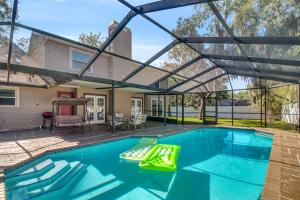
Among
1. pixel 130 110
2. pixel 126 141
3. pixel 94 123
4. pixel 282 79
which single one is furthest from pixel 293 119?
pixel 94 123

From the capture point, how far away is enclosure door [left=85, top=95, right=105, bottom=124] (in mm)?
13742

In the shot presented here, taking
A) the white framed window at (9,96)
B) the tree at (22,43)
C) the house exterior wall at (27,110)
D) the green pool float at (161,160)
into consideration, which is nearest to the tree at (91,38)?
the tree at (22,43)

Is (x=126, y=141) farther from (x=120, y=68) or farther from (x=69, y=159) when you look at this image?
(x=120, y=68)

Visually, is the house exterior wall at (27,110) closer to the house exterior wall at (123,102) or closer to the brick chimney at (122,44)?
the house exterior wall at (123,102)

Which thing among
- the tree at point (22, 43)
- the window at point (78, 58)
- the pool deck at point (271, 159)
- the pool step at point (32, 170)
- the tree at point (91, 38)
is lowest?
the pool step at point (32, 170)

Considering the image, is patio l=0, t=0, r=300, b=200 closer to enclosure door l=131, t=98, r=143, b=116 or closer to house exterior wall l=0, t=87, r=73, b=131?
house exterior wall l=0, t=87, r=73, b=131

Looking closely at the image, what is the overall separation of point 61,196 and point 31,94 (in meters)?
8.49

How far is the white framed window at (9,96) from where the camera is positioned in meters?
10.3

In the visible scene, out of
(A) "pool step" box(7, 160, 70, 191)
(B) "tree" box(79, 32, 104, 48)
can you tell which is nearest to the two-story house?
(A) "pool step" box(7, 160, 70, 191)

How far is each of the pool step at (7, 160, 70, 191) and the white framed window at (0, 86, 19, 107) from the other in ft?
20.6

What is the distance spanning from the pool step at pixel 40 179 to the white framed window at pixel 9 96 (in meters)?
6.28

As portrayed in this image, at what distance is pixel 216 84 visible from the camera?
16.4 metres

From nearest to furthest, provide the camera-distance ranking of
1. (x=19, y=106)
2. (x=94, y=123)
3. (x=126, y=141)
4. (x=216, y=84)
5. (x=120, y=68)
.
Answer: (x=126, y=141), (x=19, y=106), (x=94, y=123), (x=120, y=68), (x=216, y=84)

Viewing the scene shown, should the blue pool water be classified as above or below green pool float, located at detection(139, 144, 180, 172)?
below
